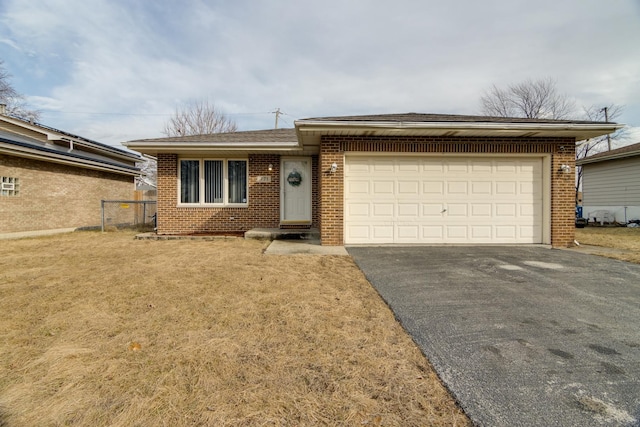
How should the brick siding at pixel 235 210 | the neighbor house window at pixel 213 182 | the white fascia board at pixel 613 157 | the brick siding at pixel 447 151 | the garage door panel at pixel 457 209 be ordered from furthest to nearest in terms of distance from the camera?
the white fascia board at pixel 613 157 < the neighbor house window at pixel 213 182 < the brick siding at pixel 235 210 < the garage door panel at pixel 457 209 < the brick siding at pixel 447 151

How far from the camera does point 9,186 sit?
9977 mm

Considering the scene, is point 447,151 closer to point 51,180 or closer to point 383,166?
point 383,166

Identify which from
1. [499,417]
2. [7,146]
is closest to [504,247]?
[499,417]

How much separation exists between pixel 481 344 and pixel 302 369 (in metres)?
1.49

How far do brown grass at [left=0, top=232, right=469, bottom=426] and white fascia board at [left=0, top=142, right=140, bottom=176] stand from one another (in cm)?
777

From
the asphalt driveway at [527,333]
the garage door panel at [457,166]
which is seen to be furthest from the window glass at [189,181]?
the garage door panel at [457,166]

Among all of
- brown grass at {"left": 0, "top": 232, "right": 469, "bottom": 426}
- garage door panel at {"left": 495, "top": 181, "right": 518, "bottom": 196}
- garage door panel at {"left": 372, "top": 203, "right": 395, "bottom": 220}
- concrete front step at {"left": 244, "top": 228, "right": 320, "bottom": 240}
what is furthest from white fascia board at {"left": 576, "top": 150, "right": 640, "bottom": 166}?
brown grass at {"left": 0, "top": 232, "right": 469, "bottom": 426}

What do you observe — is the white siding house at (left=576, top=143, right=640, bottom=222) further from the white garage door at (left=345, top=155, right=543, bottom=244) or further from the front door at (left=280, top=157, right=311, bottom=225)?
the front door at (left=280, top=157, right=311, bottom=225)

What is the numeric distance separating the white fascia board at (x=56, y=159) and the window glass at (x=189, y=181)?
5.31m

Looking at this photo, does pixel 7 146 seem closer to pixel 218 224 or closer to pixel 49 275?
pixel 218 224

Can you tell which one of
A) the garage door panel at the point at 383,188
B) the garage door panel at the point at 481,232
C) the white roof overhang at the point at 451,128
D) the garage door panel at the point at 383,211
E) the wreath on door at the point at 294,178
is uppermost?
the white roof overhang at the point at 451,128

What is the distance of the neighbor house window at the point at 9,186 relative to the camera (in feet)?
32.1

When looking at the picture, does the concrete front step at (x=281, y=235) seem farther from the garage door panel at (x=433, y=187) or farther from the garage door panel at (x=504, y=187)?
the garage door panel at (x=504, y=187)

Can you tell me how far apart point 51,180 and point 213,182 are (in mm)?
6692
